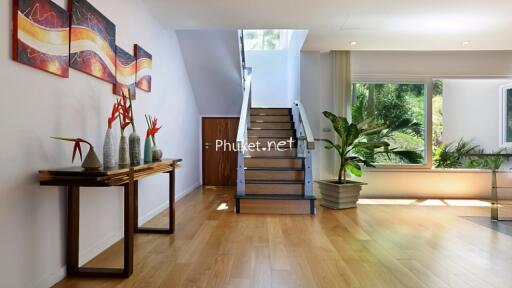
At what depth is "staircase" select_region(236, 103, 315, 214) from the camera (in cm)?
461

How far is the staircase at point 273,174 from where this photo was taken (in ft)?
15.1

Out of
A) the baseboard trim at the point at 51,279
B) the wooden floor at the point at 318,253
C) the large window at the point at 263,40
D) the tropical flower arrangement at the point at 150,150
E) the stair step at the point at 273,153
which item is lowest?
the wooden floor at the point at 318,253

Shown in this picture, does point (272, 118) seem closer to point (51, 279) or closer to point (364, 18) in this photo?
point (364, 18)

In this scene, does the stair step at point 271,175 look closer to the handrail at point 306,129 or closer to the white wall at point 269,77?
the handrail at point 306,129

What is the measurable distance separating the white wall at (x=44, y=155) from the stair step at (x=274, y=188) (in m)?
1.82

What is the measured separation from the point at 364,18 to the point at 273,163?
245cm

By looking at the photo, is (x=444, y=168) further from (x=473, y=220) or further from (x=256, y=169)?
(x=256, y=169)

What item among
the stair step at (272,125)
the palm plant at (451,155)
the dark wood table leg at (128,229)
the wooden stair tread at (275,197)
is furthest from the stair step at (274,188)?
the palm plant at (451,155)

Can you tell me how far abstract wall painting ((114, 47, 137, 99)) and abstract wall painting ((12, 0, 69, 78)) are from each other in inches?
33.3

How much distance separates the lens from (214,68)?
242 inches

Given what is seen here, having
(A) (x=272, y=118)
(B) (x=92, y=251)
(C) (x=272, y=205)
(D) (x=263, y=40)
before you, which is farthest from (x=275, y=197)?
(D) (x=263, y=40)

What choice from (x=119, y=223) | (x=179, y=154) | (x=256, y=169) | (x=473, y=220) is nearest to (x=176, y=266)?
(x=119, y=223)

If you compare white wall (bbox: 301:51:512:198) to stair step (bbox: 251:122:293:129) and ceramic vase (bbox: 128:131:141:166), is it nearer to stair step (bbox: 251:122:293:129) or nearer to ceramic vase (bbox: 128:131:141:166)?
→ stair step (bbox: 251:122:293:129)

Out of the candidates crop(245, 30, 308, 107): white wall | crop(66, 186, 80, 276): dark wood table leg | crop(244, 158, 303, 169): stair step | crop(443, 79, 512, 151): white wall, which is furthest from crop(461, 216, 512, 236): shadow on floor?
crop(245, 30, 308, 107): white wall
